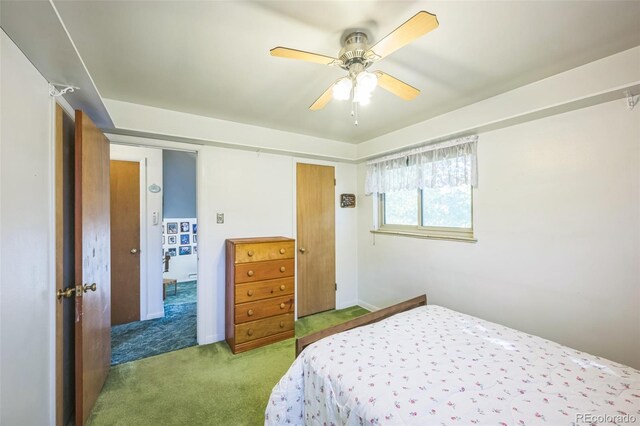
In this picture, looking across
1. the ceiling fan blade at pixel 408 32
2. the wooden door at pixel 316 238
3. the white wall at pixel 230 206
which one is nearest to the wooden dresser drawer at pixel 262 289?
the white wall at pixel 230 206

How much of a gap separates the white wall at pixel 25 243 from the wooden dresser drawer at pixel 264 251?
1.32 metres

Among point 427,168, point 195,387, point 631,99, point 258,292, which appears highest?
point 631,99

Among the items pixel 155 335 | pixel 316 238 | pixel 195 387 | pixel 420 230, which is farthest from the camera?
pixel 316 238

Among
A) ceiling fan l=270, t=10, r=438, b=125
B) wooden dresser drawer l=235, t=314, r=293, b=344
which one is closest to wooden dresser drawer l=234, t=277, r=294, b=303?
wooden dresser drawer l=235, t=314, r=293, b=344

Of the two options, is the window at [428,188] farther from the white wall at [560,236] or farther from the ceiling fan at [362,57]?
the ceiling fan at [362,57]

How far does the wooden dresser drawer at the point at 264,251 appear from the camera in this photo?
2.55 m

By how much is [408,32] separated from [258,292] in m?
2.43

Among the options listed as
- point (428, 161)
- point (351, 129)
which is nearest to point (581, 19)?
point (428, 161)

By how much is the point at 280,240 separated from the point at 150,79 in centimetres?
177

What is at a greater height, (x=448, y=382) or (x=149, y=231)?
(x=149, y=231)

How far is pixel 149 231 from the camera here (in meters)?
3.30

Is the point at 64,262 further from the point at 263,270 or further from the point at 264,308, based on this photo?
the point at 264,308

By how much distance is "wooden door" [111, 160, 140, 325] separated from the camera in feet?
10.4

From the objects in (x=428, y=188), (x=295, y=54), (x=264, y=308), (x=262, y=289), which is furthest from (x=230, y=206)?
A: (x=428, y=188)
